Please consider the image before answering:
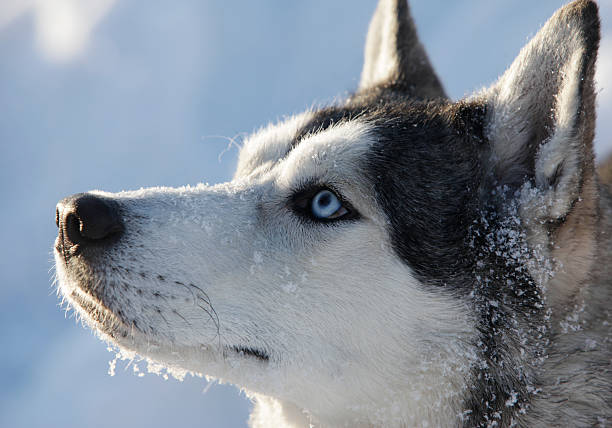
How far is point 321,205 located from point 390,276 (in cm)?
40

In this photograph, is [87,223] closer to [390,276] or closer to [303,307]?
[303,307]

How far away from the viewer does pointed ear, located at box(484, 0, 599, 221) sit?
6.02ft

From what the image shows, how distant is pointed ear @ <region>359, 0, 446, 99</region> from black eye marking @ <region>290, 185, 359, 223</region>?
1438 mm

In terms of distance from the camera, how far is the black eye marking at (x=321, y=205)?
211cm

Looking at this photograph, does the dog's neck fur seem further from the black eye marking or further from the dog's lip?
the dog's lip

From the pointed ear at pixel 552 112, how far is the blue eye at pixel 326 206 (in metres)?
0.71

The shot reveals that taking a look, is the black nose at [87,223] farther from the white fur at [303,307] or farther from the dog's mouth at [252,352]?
the dog's mouth at [252,352]

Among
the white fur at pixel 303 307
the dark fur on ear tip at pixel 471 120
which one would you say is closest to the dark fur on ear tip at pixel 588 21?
the dark fur on ear tip at pixel 471 120

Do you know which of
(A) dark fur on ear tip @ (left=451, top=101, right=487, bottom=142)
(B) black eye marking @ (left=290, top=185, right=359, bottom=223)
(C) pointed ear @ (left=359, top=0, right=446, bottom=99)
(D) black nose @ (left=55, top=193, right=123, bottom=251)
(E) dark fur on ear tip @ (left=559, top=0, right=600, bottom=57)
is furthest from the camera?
(C) pointed ear @ (left=359, top=0, right=446, bottom=99)

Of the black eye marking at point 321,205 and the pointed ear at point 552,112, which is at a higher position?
the pointed ear at point 552,112

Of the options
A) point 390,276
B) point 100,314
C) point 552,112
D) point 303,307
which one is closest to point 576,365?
point 390,276

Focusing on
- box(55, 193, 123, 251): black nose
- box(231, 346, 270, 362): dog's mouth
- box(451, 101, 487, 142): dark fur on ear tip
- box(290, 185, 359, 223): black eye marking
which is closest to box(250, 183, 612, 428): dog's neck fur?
box(451, 101, 487, 142): dark fur on ear tip

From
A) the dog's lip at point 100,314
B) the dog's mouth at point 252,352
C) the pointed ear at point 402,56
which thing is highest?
the pointed ear at point 402,56

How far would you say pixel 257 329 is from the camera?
2.01m
